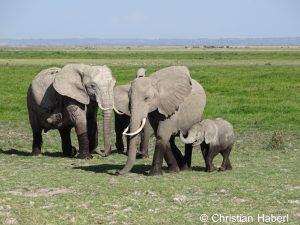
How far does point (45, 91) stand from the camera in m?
18.2

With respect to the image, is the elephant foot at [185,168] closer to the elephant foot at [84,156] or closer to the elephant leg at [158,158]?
the elephant leg at [158,158]

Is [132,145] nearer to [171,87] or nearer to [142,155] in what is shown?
[171,87]

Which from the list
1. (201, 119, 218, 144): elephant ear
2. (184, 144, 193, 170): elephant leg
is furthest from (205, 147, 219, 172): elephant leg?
(184, 144, 193, 170): elephant leg

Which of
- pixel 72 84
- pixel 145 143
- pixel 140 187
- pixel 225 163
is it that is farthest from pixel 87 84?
pixel 140 187

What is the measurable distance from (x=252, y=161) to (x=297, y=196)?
→ 16.0 ft

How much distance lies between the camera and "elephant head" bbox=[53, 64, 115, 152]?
56.1ft

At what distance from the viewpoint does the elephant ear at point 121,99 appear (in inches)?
611

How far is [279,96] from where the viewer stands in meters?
34.2

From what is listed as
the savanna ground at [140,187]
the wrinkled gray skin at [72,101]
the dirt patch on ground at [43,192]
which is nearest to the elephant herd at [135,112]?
the wrinkled gray skin at [72,101]

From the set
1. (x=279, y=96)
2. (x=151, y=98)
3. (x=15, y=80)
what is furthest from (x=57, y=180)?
(x=15, y=80)

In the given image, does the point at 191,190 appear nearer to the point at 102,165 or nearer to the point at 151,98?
the point at 151,98

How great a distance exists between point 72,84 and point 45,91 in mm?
919

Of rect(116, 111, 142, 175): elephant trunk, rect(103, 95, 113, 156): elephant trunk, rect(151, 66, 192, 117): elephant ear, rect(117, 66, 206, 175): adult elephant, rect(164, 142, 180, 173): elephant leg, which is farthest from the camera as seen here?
rect(103, 95, 113, 156): elephant trunk

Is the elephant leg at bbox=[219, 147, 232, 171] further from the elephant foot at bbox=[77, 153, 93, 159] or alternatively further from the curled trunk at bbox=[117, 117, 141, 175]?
the elephant foot at bbox=[77, 153, 93, 159]
